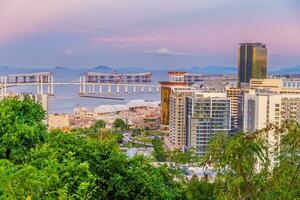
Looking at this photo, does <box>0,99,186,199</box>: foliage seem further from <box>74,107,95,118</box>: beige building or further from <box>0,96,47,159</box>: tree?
<box>74,107,95,118</box>: beige building

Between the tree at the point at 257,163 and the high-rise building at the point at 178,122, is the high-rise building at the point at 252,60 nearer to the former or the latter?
the high-rise building at the point at 178,122

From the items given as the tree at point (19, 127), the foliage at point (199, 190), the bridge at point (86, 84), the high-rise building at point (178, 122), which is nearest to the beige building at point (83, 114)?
the high-rise building at point (178, 122)

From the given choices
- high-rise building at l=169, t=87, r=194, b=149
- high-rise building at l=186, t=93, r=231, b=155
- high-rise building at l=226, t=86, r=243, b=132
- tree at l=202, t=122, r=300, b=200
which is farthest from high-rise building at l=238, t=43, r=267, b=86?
tree at l=202, t=122, r=300, b=200

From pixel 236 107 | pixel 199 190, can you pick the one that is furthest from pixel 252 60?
pixel 199 190

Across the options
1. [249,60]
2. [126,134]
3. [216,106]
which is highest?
[249,60]

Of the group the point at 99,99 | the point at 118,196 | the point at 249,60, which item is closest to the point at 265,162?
the point at 118,196

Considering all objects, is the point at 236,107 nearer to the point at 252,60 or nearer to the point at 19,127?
the point at 252,60

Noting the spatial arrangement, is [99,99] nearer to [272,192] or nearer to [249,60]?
[249,60]

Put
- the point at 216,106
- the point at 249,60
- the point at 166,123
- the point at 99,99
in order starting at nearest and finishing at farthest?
the point at 216,106, the point at 166,123, the point at 249,60, the point at 99,99
